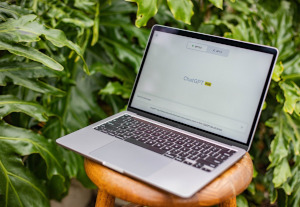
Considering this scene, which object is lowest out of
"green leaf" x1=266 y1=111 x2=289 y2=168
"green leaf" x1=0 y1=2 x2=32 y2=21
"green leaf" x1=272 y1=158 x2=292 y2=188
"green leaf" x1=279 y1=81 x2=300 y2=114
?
"green leaf" x1=272 y1=158 x2=292 y2=188

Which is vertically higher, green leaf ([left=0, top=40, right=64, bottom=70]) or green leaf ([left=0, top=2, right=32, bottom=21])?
green leaf ([left=0, top=2, right=32, bottom=21])

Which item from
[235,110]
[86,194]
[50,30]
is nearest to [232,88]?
[235,110]

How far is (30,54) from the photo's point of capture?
2.34 ft

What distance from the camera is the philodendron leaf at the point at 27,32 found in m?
0.72

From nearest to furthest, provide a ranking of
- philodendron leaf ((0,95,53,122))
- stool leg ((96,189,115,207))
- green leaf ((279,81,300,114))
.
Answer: stool leg ((96,189,115,207)) < philodendron leaf ((0,95,53,122)) < green leaf ((279,81,300,114))

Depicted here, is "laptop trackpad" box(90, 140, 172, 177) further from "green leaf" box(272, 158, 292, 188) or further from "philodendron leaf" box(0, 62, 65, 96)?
"green leaf" box(272, 158, 292, 188)

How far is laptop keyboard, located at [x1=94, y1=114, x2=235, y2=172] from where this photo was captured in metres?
0.62

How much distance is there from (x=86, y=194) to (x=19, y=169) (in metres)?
0.52

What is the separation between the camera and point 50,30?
0.77 meters

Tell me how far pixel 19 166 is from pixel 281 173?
75 centimetres

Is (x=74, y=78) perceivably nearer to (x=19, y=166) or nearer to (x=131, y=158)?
(x=19, y=166)

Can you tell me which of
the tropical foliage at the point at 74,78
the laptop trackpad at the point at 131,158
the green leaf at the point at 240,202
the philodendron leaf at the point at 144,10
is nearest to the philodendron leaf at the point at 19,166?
the tropical foliage at the point at 74,78

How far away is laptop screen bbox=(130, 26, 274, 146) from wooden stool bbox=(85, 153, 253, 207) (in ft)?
0.32

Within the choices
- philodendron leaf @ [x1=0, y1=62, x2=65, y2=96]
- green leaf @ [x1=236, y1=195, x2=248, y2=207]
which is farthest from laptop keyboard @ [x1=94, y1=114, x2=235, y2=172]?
green leaf @ [x1=236, y1=195, x2=248, y2=207]
